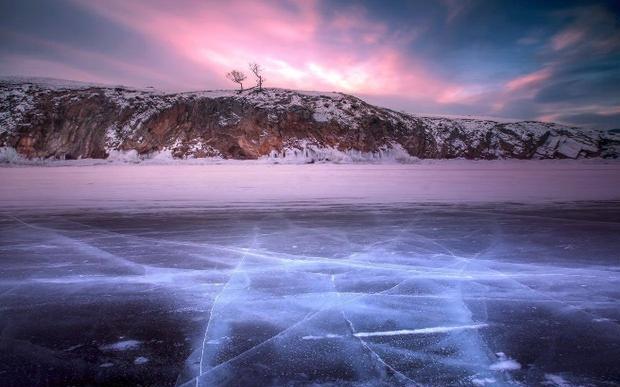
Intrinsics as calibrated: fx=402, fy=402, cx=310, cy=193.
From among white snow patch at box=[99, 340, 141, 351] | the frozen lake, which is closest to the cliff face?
the frozen lake

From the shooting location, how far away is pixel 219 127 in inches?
2152

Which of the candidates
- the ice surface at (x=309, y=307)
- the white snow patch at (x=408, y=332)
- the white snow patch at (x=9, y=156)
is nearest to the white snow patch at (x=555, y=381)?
the ice surface at (x=309, y=307)

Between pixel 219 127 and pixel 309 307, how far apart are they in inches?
2115

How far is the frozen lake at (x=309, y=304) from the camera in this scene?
2316 mm

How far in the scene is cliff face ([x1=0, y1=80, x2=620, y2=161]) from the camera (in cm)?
5091

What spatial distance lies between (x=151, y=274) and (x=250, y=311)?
1.56 metres

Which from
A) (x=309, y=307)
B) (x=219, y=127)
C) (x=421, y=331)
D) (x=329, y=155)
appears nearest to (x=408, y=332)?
(x=421, y=331)

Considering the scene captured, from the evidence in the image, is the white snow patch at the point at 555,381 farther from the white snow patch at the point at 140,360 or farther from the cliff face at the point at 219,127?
the cliff face at the point at 219,127

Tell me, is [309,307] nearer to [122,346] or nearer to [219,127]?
[122,346]

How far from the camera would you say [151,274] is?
4230mm

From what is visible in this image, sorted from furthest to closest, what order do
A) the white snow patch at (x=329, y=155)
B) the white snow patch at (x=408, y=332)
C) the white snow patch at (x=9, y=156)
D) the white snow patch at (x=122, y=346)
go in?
the white snow patch at (x=329, y=155)
the white snow patch at (x=9, y=156)
the white snow patch at (x=408, y=332)
the white snow patch at (x=122, y=346)

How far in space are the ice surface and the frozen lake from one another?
0.05 ft

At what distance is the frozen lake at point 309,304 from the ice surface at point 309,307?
14 millimetres

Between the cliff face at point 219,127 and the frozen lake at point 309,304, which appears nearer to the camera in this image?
the frozen lake at point 309,304
